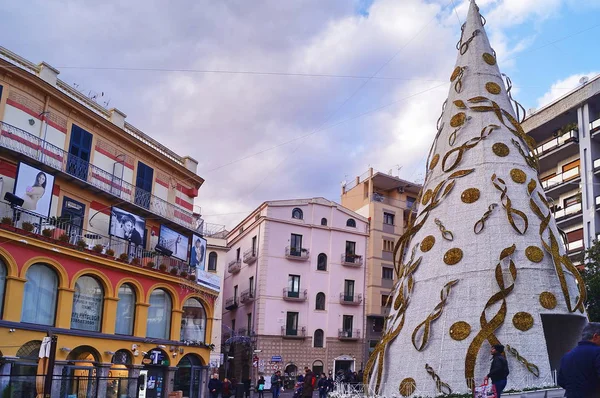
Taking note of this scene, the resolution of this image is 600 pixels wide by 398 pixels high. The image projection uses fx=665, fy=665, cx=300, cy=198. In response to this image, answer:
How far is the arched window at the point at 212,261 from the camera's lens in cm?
4641

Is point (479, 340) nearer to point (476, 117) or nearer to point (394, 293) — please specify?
point (394, 293)

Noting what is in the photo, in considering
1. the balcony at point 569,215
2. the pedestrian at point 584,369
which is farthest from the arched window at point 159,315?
the balcony at point 569,215

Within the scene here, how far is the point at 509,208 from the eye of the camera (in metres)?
20.4

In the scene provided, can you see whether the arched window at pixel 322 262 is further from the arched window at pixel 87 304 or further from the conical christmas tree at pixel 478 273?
the conical christmas tree at pixel 478 273

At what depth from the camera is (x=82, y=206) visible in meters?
30.1

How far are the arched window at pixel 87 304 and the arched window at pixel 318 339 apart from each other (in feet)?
78.0

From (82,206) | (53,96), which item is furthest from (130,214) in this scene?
(53,96)

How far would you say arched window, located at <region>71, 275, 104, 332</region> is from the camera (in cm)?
2802

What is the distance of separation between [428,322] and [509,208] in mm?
4362

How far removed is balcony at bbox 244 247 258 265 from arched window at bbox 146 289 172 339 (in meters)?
17.6

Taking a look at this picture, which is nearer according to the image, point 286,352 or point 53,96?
point 53,96

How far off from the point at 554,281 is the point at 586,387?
13.0 m

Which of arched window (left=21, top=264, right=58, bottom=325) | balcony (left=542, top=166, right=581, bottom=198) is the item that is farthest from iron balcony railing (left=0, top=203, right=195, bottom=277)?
balcony (left=542, top=166, right=581, bottom=198)

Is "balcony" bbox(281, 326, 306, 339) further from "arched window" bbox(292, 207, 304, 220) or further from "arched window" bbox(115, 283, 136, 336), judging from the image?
"arched window" bbox(115, 283, 136, 336)
